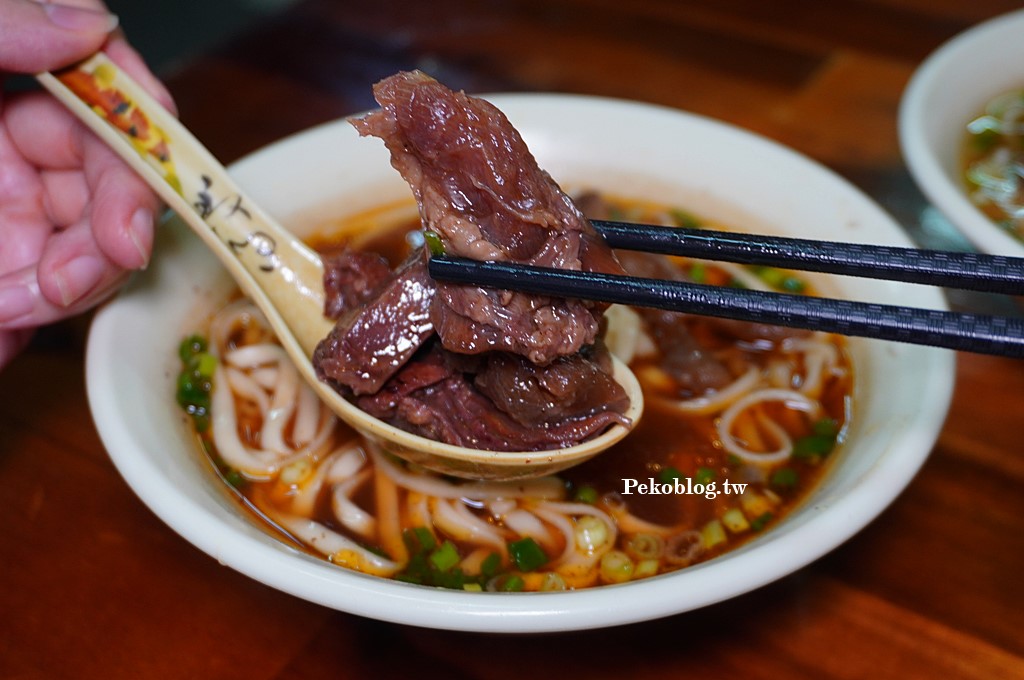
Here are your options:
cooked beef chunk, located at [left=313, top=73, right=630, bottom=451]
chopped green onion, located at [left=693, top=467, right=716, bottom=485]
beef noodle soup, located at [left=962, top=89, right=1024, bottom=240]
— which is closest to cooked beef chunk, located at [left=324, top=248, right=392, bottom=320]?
cooked beef chunk, located at [left=313, top=73, right=630, bottom=451]

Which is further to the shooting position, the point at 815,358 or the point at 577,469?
the point at 815,358

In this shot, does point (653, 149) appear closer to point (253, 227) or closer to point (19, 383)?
point (253, 227)

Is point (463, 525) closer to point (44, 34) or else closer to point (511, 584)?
point (511, 584)

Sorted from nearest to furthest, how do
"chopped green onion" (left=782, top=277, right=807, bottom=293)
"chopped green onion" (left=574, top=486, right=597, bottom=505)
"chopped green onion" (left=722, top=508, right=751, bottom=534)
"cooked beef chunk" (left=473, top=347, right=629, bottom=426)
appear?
1. "cooked beef chunk" (left=473, top=347, right=629, bottom=426)
2. "chopped green onion" (left=722, top=508, right=751, bottom=534)
3. "chopped green onion" (left=574, top=486, right=597, bottom=505)
4. "chopped green onion" (left=782, top=277, right=807, bottom=293)

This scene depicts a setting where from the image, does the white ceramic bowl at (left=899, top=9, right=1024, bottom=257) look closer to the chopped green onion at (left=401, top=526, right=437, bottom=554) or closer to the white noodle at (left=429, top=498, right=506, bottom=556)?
the white noodle at (left=429, top=498, right=506, bottom=556)

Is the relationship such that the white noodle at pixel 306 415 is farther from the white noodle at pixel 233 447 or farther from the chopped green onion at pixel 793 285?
the chopped green onion at pixel 793 285

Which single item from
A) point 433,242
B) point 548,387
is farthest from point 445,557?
point 433,242

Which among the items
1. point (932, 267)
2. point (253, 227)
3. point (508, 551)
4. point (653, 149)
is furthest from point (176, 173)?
point (932, 267)
